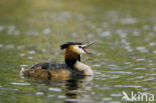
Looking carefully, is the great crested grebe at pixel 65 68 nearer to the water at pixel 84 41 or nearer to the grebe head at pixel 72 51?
the grebe head at pixel 72 51

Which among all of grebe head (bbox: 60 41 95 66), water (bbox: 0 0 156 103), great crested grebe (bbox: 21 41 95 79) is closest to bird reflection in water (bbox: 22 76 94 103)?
water (bbox: 0 0 156 103)

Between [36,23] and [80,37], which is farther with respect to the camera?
[36,23]

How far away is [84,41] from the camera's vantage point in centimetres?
2375

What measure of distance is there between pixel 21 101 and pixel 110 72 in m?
5.11

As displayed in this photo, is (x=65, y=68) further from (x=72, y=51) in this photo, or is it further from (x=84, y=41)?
(x=84, y=41)

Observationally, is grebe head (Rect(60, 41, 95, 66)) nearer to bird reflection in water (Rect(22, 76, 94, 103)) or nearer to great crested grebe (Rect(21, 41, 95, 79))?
great crested grebe (Rect(21, 41, 95, 79))

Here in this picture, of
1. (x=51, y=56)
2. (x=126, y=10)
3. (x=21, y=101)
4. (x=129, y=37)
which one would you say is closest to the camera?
(x=21, y=101)

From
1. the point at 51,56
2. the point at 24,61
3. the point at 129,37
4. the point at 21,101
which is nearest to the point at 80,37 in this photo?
the point at 129,37

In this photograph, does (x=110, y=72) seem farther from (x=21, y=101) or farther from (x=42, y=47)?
(x=42, y=47)

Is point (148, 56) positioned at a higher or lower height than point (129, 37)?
lower

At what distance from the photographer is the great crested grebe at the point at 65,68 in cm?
1341

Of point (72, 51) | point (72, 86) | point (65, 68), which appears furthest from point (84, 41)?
point (72, 86)

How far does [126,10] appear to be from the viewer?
136ft

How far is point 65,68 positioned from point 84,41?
33.2ft
